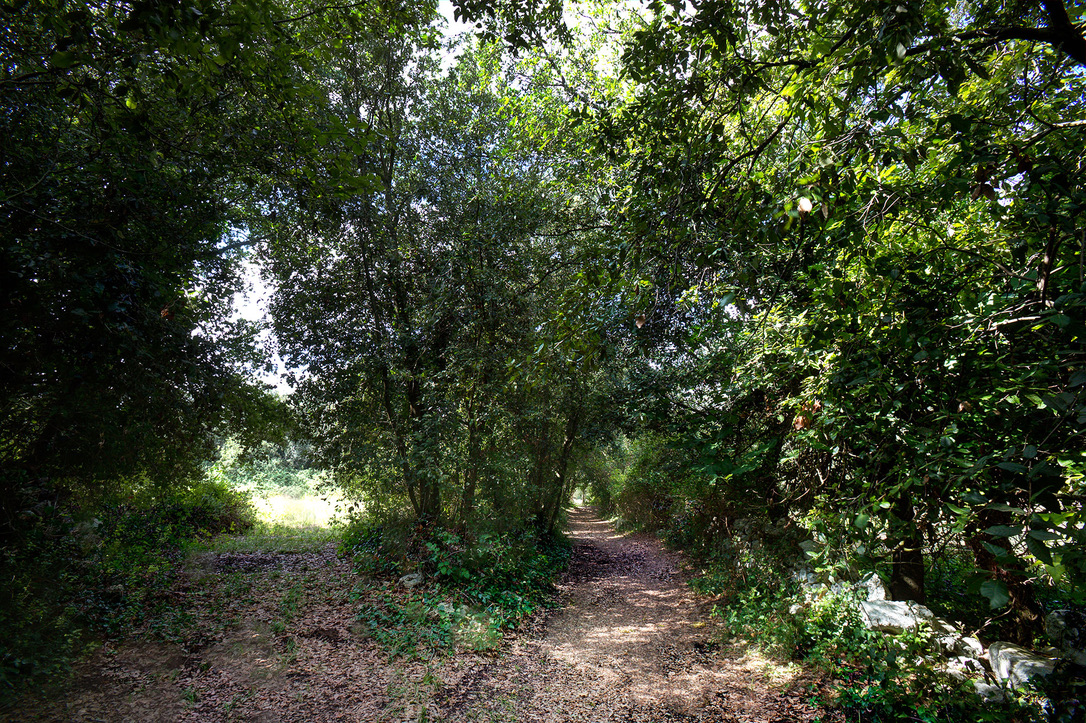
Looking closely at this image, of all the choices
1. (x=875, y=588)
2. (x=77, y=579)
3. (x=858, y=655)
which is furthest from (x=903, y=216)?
(x=77, y=579)

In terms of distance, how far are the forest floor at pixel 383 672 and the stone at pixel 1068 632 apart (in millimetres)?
1762

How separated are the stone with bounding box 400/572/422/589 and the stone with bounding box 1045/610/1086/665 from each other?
23.2ft

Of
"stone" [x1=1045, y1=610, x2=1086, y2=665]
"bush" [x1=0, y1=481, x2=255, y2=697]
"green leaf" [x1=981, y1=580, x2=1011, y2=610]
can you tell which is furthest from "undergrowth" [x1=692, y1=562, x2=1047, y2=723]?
"bush" [x1=0, y1=481, x2=255, y2=697]

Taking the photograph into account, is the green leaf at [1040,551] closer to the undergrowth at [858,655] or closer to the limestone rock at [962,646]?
the undergrowth at [858,655]

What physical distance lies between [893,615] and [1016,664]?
1009mm

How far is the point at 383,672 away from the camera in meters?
5.03

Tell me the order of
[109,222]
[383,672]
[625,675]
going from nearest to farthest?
1. [109,222]
2. [383,672]
3. [625,675]

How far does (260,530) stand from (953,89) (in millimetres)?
14755

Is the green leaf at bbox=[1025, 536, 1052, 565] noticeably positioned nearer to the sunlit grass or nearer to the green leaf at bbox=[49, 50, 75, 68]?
the green leaf at bbox=[49, 50, 75, 68]

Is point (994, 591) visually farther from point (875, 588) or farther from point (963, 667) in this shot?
point (875, 588)

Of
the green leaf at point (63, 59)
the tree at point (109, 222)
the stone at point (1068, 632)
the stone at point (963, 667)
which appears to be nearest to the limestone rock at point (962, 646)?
the stone at point (963, 667)

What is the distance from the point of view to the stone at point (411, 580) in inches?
283

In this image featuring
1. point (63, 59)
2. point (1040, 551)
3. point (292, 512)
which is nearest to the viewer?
point (1040, 551)

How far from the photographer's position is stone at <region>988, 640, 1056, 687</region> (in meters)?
3.21
